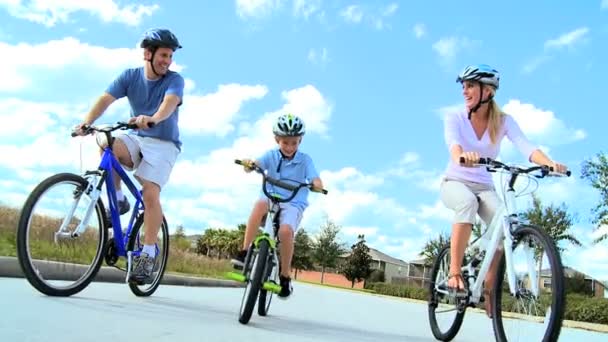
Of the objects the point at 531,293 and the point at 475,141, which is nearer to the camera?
the point at 531,293

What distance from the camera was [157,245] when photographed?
624cm

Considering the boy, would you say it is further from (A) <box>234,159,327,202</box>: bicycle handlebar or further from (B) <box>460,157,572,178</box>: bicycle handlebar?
(B) <box>460,157,572,178</box>: bicycle handlebar

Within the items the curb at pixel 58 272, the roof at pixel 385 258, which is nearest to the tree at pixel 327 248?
the roof at pixel 385 258

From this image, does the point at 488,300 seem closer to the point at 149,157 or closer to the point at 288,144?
the point at 288,144

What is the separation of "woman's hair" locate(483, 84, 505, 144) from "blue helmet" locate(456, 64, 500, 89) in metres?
0.07

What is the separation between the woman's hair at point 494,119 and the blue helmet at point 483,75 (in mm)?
66

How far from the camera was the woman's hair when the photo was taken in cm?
491

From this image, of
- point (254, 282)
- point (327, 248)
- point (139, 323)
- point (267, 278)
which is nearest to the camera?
point (139, 323)

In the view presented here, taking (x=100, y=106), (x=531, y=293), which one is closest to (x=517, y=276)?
(x=531, y=293)

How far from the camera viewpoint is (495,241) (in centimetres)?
437

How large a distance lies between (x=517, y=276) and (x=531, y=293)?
136mm

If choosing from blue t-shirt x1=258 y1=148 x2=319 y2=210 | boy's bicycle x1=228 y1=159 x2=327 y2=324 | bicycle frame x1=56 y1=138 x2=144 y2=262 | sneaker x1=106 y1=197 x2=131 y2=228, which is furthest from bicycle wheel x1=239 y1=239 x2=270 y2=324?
sneaker x1=106 y1=197 x2=131 y2=228

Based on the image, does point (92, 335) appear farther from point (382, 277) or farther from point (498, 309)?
point (382, 277)

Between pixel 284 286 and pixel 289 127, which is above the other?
pixel 289 127
